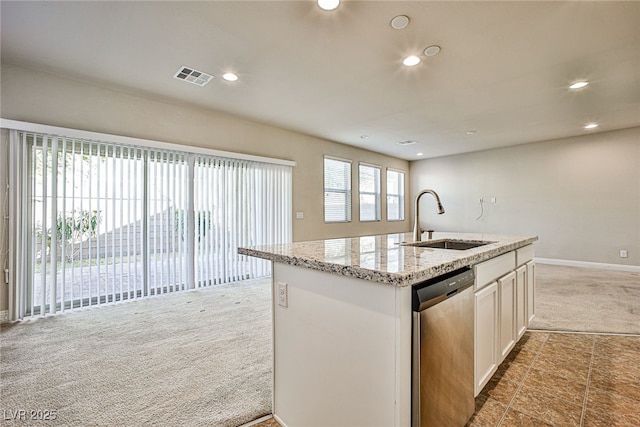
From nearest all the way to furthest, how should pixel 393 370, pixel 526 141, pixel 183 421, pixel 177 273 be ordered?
1. pixel 393 370
2. pixel 183 421
3. pixel 177 273
4. pixel 526 141

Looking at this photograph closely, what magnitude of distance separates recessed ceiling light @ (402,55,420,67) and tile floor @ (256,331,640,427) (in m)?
2.68

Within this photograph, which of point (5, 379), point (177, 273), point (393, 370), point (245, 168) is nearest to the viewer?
point (393, 370)

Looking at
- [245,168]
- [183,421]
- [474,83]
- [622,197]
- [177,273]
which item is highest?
[474,83]

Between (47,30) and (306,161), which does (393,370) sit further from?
(306,161)

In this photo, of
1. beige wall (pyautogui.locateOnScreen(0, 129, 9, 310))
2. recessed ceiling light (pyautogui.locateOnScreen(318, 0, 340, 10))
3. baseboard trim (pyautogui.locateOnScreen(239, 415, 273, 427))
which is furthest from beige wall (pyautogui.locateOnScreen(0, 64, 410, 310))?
baseboard trim (pyautogui.locateOnScreen(239, 415, 273, 427))

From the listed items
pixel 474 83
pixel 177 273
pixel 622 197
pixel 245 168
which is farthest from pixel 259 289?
pixel 622 197

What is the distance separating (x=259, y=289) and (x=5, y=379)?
8.42ft

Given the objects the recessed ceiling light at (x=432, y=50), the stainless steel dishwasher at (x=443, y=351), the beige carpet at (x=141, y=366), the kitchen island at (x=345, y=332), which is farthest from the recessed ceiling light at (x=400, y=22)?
the beige carpet at (x=141, y=366)

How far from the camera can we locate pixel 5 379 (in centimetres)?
197

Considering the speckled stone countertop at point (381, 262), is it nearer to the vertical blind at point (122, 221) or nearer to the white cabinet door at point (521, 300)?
the white cabinet door at point (521, 300)

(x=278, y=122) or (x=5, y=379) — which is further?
(x=278, y=122)

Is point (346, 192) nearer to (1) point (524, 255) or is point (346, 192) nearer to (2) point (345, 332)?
(1) point (524, 255)

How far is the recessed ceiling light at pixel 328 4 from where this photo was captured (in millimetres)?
2067

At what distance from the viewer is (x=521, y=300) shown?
93.9 inches
